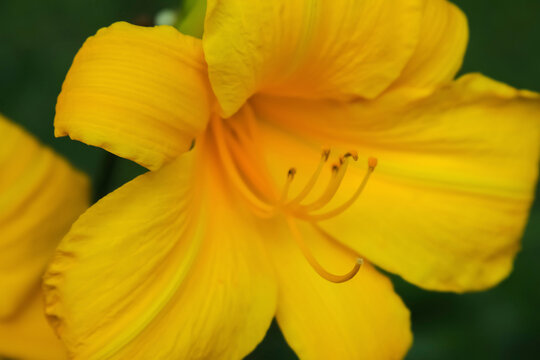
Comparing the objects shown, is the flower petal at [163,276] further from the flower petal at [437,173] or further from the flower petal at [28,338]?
the flower petal at [28,338]

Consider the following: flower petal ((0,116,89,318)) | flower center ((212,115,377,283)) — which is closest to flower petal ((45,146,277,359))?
flower center ((212,115,377,283))

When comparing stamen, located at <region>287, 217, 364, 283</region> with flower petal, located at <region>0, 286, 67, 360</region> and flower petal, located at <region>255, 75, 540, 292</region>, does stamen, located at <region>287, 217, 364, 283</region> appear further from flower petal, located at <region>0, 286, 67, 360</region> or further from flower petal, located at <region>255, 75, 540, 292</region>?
flower petal, located at <region>0, 286, 67, 360</region>

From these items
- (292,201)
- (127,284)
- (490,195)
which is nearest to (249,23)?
(292,201)

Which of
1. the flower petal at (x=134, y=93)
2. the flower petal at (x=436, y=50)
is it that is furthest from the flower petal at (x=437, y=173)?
the flower petal at (x=134, y=93)

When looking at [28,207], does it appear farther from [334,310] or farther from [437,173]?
[437,173]

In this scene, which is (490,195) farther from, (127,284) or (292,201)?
(127,284)
